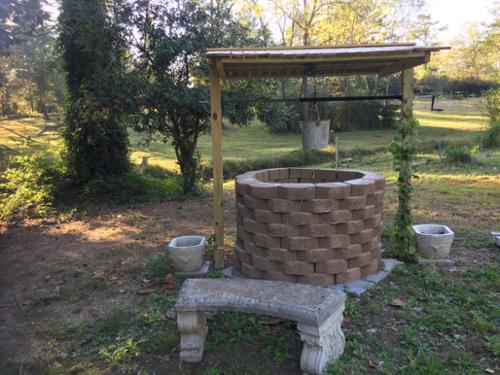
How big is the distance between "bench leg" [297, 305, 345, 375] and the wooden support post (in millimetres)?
1943

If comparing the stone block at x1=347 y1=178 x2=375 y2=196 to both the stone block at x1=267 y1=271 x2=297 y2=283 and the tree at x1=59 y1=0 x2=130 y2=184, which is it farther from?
the tree at x1=59 y1=0 x2=130 y2=184

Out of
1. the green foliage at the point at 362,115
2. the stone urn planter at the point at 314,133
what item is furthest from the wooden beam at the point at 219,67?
the green foliage at the point at 362,115

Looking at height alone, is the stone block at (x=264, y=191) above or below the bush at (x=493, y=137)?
above

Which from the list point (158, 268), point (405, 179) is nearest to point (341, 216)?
point (405, 179)

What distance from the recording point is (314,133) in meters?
4.26

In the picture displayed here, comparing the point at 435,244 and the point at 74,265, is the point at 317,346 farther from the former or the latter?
the point at 74,265

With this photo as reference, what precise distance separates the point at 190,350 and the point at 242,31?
661 centimetres

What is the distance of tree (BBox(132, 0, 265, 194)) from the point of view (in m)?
7.07

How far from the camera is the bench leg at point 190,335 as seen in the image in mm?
2686

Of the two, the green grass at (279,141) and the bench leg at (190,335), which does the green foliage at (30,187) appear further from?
the bench leg at (190,335)

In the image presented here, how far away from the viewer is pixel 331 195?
3539mm

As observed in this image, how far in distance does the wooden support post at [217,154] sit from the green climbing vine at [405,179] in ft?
6.05

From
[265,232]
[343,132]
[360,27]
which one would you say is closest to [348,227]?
[265,232]

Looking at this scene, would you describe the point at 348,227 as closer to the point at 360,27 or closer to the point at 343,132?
the point at 360,27
